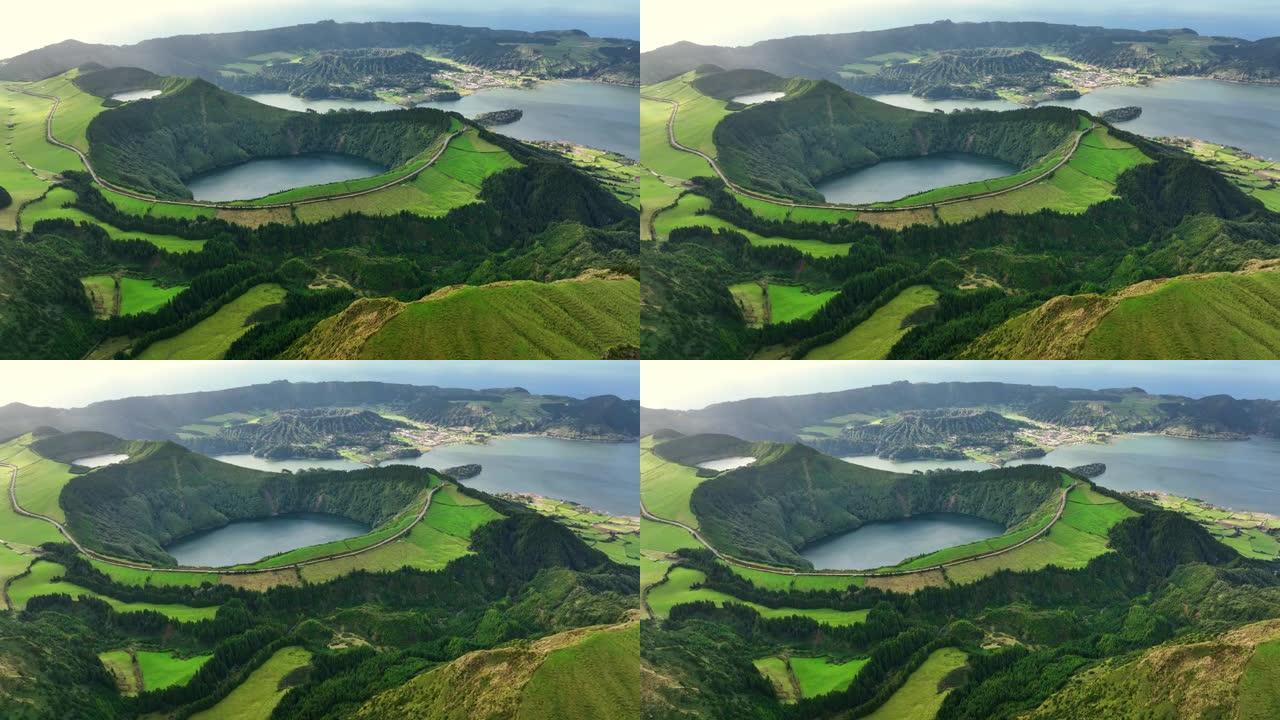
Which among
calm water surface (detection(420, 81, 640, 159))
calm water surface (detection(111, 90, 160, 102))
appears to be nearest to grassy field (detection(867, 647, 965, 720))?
calm water surface (detection(420, 81, 640, 159))

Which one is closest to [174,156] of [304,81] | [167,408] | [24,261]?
[304,81]

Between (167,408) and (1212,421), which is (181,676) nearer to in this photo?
(167,408)

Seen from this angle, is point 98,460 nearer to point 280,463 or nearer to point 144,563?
point 144,563

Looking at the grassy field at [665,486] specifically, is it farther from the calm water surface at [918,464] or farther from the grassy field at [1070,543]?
the calm water surface at [918,464]

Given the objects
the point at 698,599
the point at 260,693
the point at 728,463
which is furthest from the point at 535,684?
the point at 728,463

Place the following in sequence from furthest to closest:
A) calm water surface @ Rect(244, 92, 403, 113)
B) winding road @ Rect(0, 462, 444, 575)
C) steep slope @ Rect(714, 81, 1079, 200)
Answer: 1. calm water surface @ Rect(244, 92, 403, 113)
2. steep slope @ Rect(714, 81, 1079, 200)
3. winding road @ Rect(0, 462, 444, 575)

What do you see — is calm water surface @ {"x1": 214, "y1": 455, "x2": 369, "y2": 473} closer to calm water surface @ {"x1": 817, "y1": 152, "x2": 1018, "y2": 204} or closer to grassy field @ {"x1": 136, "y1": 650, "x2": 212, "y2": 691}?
grassy field @ {"x1": 136, "y1": 650, "x2": 212, "y2": 691}
